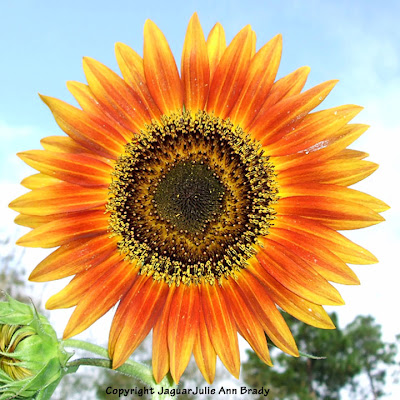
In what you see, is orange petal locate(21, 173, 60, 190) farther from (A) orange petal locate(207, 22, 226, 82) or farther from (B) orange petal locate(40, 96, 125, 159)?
(A) orange petal locate(207, 22, 226, 82)

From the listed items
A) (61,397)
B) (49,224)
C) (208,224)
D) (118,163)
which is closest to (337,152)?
(208,224)

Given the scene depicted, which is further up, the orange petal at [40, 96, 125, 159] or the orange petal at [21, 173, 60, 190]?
the orange petal at [40, 96, 125, 159]

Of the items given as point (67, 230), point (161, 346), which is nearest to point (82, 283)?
point (67, 230)

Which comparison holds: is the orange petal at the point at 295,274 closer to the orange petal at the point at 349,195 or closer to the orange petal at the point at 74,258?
the orange petal at the point at 349,195

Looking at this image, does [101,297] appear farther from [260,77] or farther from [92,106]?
[260,77]

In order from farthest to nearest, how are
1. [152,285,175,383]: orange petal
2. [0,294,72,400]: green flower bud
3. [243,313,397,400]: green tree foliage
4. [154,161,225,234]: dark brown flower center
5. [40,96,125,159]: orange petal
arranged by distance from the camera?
[243,313,397,400]: green tree foliage, [154,161,225,234]: dark brown flower center, [40,96,125,159]: orange petal, [152,285,175,383]: orange petal, [0,294,72,400]: green flower bud

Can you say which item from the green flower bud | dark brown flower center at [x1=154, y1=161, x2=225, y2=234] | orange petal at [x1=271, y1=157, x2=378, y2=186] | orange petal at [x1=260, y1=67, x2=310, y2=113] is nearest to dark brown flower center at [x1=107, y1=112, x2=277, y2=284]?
dark brown flower center at [x1=154, y1=161, x2=225, y2=234]

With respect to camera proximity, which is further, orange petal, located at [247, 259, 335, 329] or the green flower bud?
orange petal, located at [247, 259, 335, 329]
